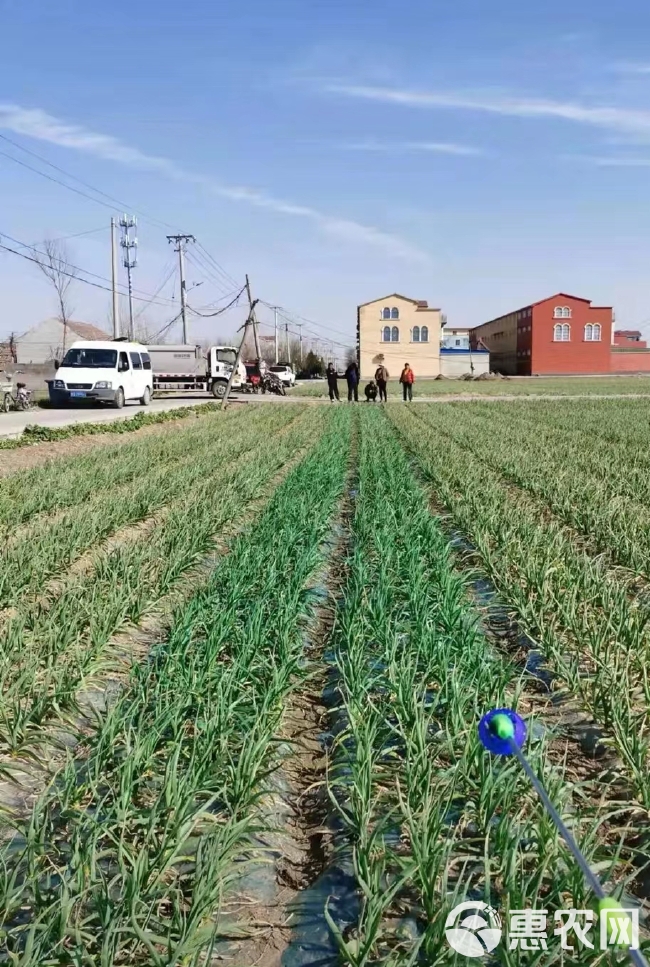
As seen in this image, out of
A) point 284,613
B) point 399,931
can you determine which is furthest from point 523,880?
point 284,613

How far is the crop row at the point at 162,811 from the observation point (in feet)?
6.64

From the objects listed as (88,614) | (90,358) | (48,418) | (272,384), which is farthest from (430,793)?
(272,384)

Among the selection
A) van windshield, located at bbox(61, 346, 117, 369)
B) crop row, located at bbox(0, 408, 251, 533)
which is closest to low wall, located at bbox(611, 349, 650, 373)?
van windshield, located at bbox(61, 346, 117, 369)

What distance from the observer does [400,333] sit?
7512 centimetres

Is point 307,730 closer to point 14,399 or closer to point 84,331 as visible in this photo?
point 14,399

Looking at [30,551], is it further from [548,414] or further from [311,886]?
[548,414]

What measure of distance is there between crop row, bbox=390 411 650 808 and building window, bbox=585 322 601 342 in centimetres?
7240

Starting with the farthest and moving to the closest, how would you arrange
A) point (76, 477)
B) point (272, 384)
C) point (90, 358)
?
1. point (272, 384)
2. point (90, 358)
3. point (76, 477)

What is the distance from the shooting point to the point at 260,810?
271cm

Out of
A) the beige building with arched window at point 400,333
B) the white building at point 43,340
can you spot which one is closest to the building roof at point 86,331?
the white building at point 43,340

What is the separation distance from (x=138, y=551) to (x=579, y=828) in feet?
12.7

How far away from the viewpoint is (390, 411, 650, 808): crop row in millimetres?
3248

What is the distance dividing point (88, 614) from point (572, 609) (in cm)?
268

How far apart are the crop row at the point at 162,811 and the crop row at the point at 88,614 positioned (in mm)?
296
